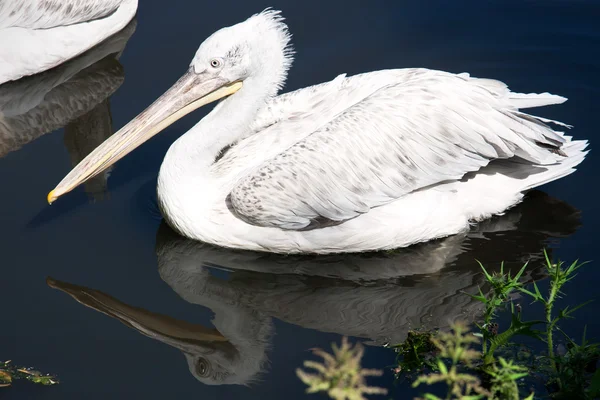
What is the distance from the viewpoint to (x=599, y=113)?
5.66m

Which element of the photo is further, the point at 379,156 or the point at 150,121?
the point at 150,121

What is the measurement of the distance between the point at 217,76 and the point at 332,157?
2.38 feet

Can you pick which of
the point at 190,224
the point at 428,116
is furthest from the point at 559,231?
the point at 190,224

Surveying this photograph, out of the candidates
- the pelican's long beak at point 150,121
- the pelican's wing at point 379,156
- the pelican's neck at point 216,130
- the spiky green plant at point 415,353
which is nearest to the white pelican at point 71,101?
the pelican's long beak at point 150,121

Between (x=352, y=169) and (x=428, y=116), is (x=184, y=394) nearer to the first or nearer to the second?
(x=352, y=169)

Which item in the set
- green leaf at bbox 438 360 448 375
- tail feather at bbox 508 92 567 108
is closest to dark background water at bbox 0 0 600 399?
tail feather at bbox 508 92 567 108

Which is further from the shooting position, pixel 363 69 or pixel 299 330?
pixel 363 69

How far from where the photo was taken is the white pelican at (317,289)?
4.29 meters

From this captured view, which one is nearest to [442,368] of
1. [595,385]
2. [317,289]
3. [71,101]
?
[595,385]

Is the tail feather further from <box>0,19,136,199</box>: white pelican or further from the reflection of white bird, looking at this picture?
the reflection of white bird

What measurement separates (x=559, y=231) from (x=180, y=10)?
3388mm

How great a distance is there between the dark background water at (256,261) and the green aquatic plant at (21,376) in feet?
0.12

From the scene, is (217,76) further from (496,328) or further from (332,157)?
(496,328)

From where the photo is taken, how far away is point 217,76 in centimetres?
459
